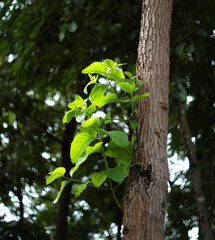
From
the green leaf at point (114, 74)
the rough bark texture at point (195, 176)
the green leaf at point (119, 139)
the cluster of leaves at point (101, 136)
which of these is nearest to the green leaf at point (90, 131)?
the cluster of leaves at point (101, 136)

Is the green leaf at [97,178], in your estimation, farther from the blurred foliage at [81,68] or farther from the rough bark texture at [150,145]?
the blurred foliage at [81,68]

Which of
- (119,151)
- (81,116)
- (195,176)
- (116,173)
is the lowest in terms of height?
(116,173)

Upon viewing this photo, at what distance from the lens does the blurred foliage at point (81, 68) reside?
370cm

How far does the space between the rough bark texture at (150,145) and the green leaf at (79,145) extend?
0.20 m

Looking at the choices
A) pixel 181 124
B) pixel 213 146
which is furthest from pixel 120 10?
pixel 213 146

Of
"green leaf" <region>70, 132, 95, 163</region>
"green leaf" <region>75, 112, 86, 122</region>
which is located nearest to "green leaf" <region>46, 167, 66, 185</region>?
"green leaf" <region>70, 132, 95, 163</region>

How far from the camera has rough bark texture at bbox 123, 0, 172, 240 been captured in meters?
1.16

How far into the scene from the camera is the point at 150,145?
1245mm

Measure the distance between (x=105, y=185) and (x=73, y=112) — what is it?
8.75 feet

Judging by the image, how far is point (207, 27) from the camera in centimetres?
353

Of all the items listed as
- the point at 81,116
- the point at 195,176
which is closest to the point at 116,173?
the point at 81,116

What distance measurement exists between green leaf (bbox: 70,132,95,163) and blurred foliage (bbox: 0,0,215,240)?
2.16 meters

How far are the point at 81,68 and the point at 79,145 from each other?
9.20ft

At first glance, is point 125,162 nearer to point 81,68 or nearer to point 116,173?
point 116,173
